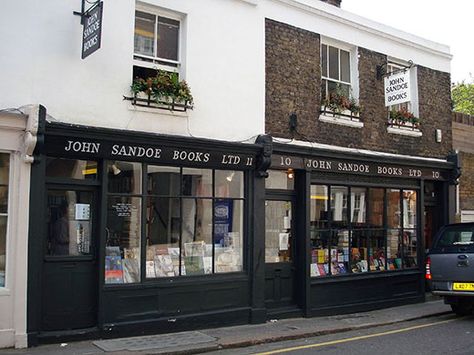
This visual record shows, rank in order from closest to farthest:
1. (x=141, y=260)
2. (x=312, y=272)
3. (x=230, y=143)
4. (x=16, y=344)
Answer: (x=16, y=344)
(x=141, y=260)
(x=230, y=143)
(x=312, y=272)

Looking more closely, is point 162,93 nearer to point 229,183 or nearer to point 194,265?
point 229,183

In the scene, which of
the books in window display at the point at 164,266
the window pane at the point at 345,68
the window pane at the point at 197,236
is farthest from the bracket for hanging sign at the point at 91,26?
the window pane at the point at 345,68

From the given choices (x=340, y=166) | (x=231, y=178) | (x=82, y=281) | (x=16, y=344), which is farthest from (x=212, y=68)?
(x=16, y=344)

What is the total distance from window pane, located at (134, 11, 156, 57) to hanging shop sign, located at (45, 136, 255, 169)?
5.93 ft

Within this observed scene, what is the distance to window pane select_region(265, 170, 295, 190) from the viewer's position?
11336 mm

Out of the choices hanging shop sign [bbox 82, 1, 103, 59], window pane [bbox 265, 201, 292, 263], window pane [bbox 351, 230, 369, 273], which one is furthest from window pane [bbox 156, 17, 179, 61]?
window pane [bbox 351, 230, 369, 273]

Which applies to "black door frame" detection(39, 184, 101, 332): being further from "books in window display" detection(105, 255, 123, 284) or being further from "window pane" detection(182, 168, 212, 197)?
"window pane" detection(182, 168, 212, 197)

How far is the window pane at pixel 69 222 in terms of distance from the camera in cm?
869

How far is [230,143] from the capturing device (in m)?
10.2

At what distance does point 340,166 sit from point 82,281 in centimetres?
607

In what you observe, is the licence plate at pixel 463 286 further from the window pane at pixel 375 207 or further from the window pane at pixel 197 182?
the window pane at pixel 197 182

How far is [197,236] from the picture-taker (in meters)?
10.2

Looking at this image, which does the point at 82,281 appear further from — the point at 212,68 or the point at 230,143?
the point at 212,68

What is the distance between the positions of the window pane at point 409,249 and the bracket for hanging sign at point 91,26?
358 inches
